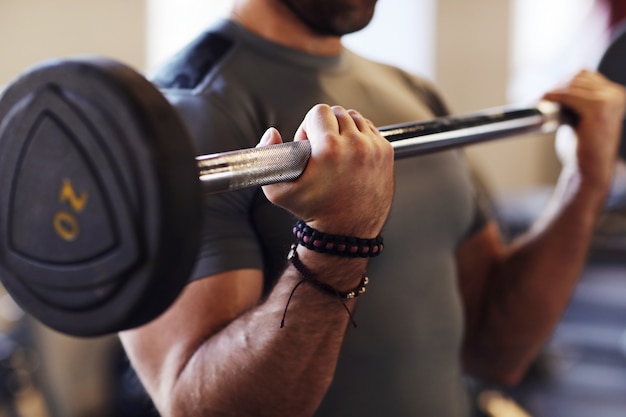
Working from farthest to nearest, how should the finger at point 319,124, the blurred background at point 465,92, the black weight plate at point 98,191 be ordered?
the blurred background at point 465,92 → the finger at point 319,124 → the black weight plate at point 98,191

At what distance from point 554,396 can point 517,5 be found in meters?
2.21

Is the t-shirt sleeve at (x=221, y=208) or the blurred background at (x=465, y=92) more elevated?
the t-shirt sleeve at (x=221, y=208)

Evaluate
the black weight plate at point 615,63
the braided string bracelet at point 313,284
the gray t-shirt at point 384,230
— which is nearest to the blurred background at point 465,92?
the black weight plate at point 615,63

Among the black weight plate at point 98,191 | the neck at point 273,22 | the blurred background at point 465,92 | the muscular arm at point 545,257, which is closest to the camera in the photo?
the black weight plate at point 98,191

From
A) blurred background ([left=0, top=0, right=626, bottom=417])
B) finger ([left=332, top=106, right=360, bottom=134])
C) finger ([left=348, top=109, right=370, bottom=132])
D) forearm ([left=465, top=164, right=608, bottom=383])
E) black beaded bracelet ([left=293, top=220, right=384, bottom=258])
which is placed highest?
finger ([left=332, top=106, right=360, bottom=134])

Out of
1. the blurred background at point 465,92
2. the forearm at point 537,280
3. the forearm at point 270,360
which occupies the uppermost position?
the forearm at point 270,360

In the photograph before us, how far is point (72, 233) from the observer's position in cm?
53

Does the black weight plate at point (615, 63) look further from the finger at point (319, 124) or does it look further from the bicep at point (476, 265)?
the finger at point (319, 124)

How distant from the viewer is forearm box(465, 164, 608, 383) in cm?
118

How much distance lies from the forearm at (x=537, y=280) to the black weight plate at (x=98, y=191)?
2.48 feet

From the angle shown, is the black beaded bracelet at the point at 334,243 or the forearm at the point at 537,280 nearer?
the black beaded bracelet at the point at 334,243

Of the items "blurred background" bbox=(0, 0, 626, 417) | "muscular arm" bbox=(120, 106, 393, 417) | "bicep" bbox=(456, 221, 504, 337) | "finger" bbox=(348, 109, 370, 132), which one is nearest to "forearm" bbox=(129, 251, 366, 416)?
"muscular arm" bbox=(120, 106, 393, 417)

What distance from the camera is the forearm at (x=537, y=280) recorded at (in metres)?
1.18

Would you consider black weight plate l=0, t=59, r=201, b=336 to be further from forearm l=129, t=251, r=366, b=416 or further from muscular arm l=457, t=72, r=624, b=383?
muscular arm l=457, t=72, r=624, b=383
